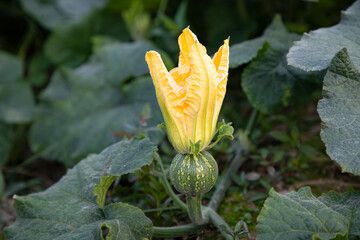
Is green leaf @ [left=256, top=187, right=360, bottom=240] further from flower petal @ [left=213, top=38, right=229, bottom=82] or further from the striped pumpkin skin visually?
flower petal @ [left=213, top=38, right=229, bottom=82]

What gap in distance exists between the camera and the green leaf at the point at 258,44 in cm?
208

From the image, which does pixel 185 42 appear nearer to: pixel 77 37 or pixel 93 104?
pixel 93 104

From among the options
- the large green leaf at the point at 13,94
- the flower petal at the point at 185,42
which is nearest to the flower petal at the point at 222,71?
the flower petal at the point at 185,42

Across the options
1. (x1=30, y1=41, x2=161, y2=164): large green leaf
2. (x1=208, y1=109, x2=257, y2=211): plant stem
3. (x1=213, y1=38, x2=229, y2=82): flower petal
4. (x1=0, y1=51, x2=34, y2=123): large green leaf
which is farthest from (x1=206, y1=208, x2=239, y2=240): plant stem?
(x1=0, y1=51, x2=34, y2=123): large green leaf

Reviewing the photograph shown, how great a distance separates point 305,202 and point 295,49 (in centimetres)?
71

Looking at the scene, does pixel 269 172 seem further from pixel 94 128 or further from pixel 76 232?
pixel 94 128

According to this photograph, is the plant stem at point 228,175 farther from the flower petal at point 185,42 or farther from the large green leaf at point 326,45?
the flower petal at point 185,42

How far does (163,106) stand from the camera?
1.39 meters

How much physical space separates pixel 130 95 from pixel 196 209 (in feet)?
4.35

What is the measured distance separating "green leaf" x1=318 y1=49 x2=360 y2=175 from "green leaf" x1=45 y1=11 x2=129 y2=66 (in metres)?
2.39

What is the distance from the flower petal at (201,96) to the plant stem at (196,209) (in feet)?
0.82

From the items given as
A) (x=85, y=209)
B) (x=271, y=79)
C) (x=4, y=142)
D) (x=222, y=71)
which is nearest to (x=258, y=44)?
(x=271, y=79)

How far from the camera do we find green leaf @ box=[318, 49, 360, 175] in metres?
1.34

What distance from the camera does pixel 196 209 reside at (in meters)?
1.59
